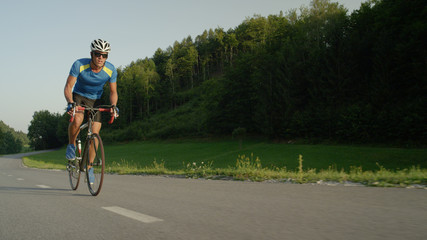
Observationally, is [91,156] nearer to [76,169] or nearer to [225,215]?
[76,169]

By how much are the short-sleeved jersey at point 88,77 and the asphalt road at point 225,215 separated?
204 cm

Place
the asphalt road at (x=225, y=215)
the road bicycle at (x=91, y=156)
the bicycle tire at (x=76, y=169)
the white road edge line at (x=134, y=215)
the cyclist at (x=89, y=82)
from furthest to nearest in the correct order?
the bicycle tire at (x=76, y=169)
the cyclist at (x=89, y=82)
the road bicycle at (x=91, y=156)
the white road edge line at (x=134, y=215)
the asphalt road at (x=225, y=215)

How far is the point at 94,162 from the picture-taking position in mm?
6379

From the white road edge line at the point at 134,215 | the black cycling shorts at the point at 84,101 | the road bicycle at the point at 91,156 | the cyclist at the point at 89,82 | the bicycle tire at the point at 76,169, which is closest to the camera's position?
the white road edge line at the point at 134,215

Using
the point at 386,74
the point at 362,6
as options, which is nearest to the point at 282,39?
the point at 362,6

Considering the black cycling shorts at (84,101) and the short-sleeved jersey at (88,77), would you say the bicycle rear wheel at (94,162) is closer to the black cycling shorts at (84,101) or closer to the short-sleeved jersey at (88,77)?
the black cycling shorts at (84,101)

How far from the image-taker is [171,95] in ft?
360

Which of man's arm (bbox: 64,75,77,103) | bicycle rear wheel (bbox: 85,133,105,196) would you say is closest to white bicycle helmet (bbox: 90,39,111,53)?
man's arm (bbox: 64,75,77,103)

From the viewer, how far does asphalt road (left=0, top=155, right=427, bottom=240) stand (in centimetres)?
312

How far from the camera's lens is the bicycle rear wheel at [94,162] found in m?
6.17

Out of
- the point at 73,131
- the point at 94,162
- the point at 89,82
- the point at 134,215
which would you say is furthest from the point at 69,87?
the point at 134,215

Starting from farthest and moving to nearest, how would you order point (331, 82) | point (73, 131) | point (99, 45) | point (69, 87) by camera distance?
point (331, 82) → point (73, 131) → point (69, 87) → point (99, 45)

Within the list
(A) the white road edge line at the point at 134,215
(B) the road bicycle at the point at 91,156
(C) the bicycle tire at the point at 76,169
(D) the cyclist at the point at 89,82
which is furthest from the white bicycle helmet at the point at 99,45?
(A) the white road edge line at the point at 134,215

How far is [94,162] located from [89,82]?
58.8 inches
